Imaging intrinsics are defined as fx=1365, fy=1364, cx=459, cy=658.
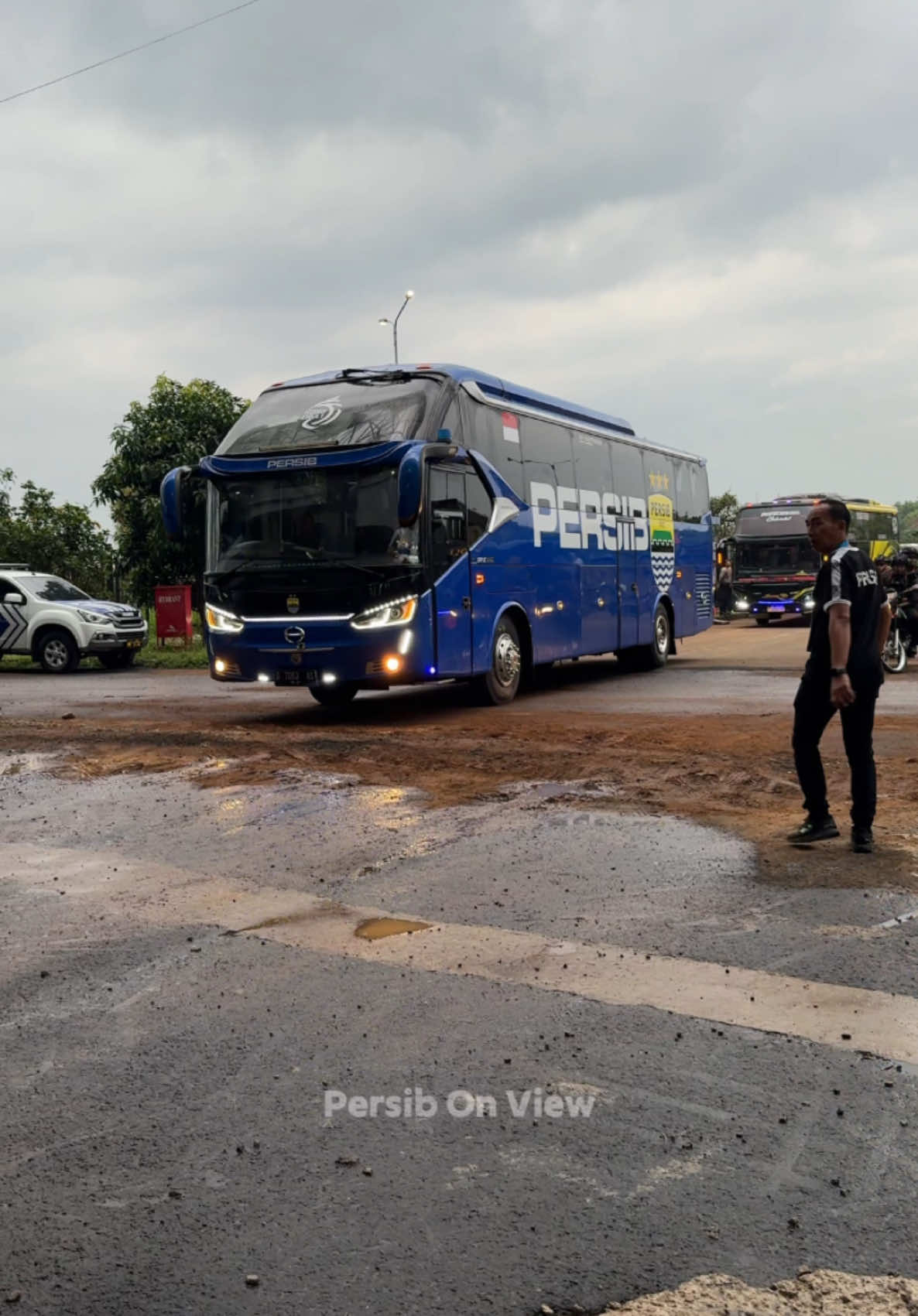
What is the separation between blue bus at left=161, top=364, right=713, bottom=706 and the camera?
14.1m

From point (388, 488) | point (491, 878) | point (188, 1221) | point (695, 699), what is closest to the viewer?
point (188, 1221)

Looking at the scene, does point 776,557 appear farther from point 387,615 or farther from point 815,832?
point 815,832

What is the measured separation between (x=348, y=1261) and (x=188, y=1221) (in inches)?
17.3

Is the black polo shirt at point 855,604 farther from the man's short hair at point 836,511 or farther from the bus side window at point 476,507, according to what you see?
the bus side window at point 476,507

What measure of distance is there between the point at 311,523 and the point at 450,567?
5.07 feet

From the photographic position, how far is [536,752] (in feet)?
37.1

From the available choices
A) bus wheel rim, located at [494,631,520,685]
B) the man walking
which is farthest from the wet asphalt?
bus wheel rim, located at [494,631,520,685]

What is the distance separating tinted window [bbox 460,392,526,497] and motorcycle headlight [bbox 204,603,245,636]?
3.18 meters

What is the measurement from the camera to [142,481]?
33.8 metres

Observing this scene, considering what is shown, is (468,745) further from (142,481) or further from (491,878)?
(142,481)

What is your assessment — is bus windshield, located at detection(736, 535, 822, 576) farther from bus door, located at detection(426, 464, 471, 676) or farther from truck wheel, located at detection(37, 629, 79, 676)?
bus door, located at detection(426, 464, 471, 676)

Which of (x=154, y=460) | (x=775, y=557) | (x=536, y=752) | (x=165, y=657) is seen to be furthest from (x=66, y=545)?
(x=536, y=752)

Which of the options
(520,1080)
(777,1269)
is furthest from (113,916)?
(777,1269)

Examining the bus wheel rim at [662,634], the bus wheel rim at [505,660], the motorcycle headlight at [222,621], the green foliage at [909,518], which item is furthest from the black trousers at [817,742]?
the green foliage at [909,518]
